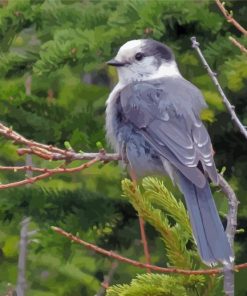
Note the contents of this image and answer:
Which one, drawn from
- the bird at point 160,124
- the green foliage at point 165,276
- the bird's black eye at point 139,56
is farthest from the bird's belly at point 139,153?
the green foliage at point 165,276

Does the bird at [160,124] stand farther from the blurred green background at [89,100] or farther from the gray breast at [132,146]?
the blurred green background at [89,100]

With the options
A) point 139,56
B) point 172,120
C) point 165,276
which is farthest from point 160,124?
point 165,276

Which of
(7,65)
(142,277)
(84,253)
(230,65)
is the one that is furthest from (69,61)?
(142,277)

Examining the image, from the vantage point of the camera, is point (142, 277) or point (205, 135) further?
point (205, 135)

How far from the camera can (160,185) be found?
2260 mm

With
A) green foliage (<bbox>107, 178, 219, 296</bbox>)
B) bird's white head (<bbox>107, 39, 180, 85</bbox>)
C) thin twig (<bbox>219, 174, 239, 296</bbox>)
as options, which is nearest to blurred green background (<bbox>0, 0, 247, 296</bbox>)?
bird's white head (<bbox>107, 39, 180, 85</bbox>)

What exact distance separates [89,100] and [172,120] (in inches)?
41.5

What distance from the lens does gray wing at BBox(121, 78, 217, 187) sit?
9.74 ft

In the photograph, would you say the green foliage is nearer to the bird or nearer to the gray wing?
the bird

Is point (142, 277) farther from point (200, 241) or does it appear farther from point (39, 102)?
point (39, 102)

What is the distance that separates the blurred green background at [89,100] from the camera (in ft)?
11.8

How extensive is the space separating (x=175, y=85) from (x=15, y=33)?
82cm

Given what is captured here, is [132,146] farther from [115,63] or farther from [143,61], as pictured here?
[143,61]

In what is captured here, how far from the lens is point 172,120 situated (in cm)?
318
